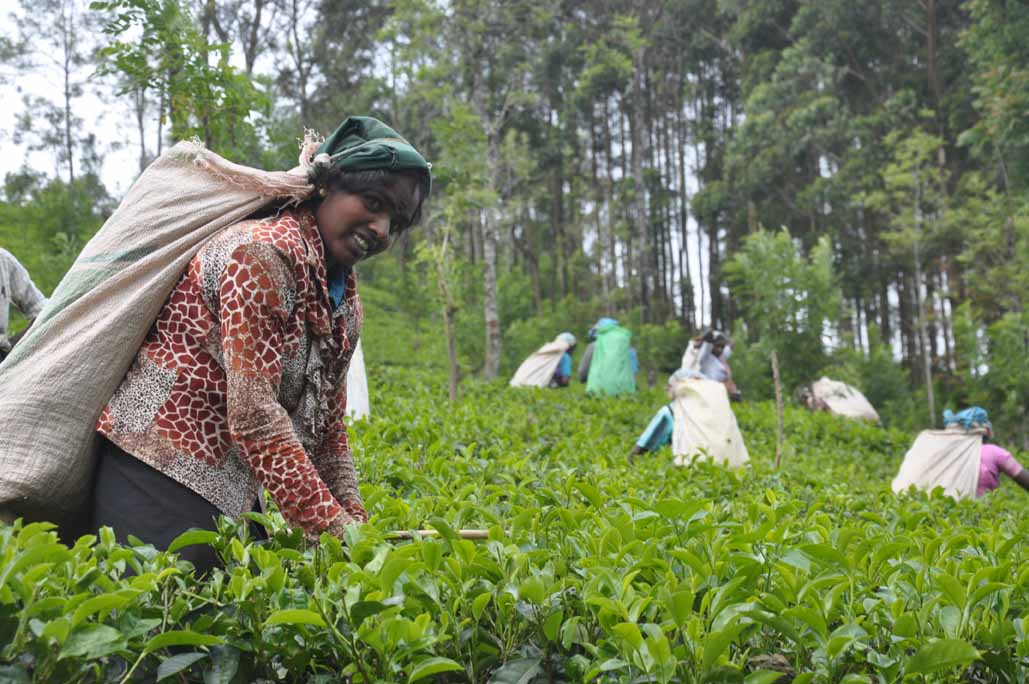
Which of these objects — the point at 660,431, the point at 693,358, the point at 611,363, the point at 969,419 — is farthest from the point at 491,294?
the point at 969,419

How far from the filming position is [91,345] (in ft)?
6.28

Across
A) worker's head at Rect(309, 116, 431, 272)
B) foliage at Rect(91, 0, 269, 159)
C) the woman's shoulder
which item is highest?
foliage at Rect(91, 0, 269, 159)

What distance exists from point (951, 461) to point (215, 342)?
7.06m

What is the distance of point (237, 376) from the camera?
1843mm

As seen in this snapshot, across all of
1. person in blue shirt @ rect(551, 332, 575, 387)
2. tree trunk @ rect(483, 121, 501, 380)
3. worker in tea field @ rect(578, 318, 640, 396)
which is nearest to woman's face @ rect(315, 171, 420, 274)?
worker in tea field @ rect(578, 318, 640, 396)

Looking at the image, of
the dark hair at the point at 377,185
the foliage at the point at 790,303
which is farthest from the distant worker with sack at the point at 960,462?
the dark hair at the point at 377,185

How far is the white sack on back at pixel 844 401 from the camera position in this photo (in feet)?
46.4

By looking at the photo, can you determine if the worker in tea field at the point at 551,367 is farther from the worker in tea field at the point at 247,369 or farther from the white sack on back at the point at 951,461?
the worker in tea field at the point at 247,369

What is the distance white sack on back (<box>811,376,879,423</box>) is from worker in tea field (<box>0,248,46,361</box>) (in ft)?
39.9

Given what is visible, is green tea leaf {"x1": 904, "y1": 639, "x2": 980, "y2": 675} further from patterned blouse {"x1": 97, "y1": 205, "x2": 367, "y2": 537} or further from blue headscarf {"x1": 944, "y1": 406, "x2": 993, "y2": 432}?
blue headscarf {"x1": 944, "y1": 406, "x2": 993, "y2": 432}

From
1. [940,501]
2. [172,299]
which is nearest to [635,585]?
[172,299]

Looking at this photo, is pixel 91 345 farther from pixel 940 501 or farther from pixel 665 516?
pixel 940 501

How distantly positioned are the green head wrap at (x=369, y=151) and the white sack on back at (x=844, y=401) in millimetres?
12903

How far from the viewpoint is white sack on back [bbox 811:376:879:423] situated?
1416 centimetres
